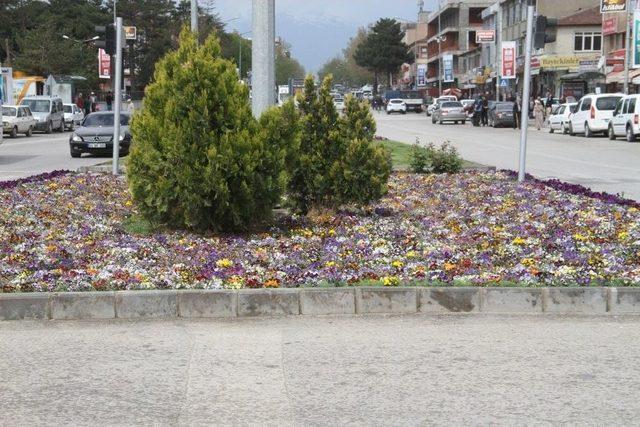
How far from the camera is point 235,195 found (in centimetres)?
1026

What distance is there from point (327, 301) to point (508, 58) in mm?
57342

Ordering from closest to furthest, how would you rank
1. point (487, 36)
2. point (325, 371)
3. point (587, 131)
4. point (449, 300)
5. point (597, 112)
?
point (325, 371), point (449, 300), point (597, 112), point (587, 131), point (487, 36)

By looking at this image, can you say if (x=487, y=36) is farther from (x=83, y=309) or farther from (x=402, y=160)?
(x=83, y=309)

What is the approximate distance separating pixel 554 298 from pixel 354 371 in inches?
91.7

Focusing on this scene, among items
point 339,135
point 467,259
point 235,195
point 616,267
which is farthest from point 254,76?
point 616,267

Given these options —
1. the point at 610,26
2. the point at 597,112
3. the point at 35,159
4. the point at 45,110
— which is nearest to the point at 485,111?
the point at 610,26

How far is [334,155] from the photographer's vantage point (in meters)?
11.7

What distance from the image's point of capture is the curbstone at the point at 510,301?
301 inches

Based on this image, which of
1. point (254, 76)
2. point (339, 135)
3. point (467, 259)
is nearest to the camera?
point (467, 259)

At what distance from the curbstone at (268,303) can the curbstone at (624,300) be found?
2.42 metres

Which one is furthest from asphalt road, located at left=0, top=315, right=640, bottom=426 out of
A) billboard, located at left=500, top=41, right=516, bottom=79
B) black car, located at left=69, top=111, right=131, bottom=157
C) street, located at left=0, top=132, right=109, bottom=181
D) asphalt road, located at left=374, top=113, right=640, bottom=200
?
billboard, located at left=500, top=41, right=516, bottom=79

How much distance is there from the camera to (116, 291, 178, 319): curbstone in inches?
297

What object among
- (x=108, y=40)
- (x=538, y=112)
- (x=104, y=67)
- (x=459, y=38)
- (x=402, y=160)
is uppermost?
(x=459, y=38)

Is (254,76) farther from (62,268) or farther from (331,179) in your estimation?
(62,268)
